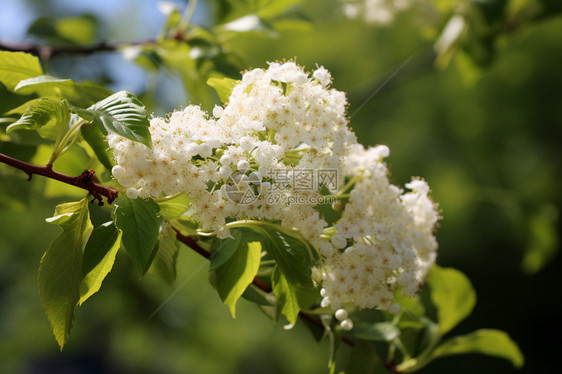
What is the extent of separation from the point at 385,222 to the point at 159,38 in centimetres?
121

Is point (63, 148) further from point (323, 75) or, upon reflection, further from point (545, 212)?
point (545, 212)

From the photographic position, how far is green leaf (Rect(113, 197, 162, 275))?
740 millimetres

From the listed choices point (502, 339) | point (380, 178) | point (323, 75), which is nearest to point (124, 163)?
point (323, 75)

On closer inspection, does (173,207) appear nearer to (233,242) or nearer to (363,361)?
(233,242)

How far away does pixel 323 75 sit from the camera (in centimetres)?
99

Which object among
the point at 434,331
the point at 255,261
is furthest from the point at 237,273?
the point at 434,331

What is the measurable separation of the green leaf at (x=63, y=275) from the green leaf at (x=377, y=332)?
0.74m

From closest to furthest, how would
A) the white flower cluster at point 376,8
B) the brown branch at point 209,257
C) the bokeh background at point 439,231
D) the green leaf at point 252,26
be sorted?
the brown branch at point 209,257 < the green leaf at point 252,26 < the white flower cluster at point 376,8 < the bokeh background at point 439,231

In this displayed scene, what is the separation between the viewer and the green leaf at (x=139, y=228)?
740 mm

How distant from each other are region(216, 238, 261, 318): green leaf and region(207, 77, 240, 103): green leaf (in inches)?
14.6

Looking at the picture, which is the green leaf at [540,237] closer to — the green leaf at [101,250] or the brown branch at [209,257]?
the brown branch at [209,257]

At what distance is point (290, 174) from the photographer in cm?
86

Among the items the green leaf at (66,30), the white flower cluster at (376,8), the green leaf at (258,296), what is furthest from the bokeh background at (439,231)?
the green leaf at (258,296)

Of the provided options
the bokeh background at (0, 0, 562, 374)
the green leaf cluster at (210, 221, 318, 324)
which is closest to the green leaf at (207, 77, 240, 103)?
the green leaf cluster at (210, 221, 318, 324)
